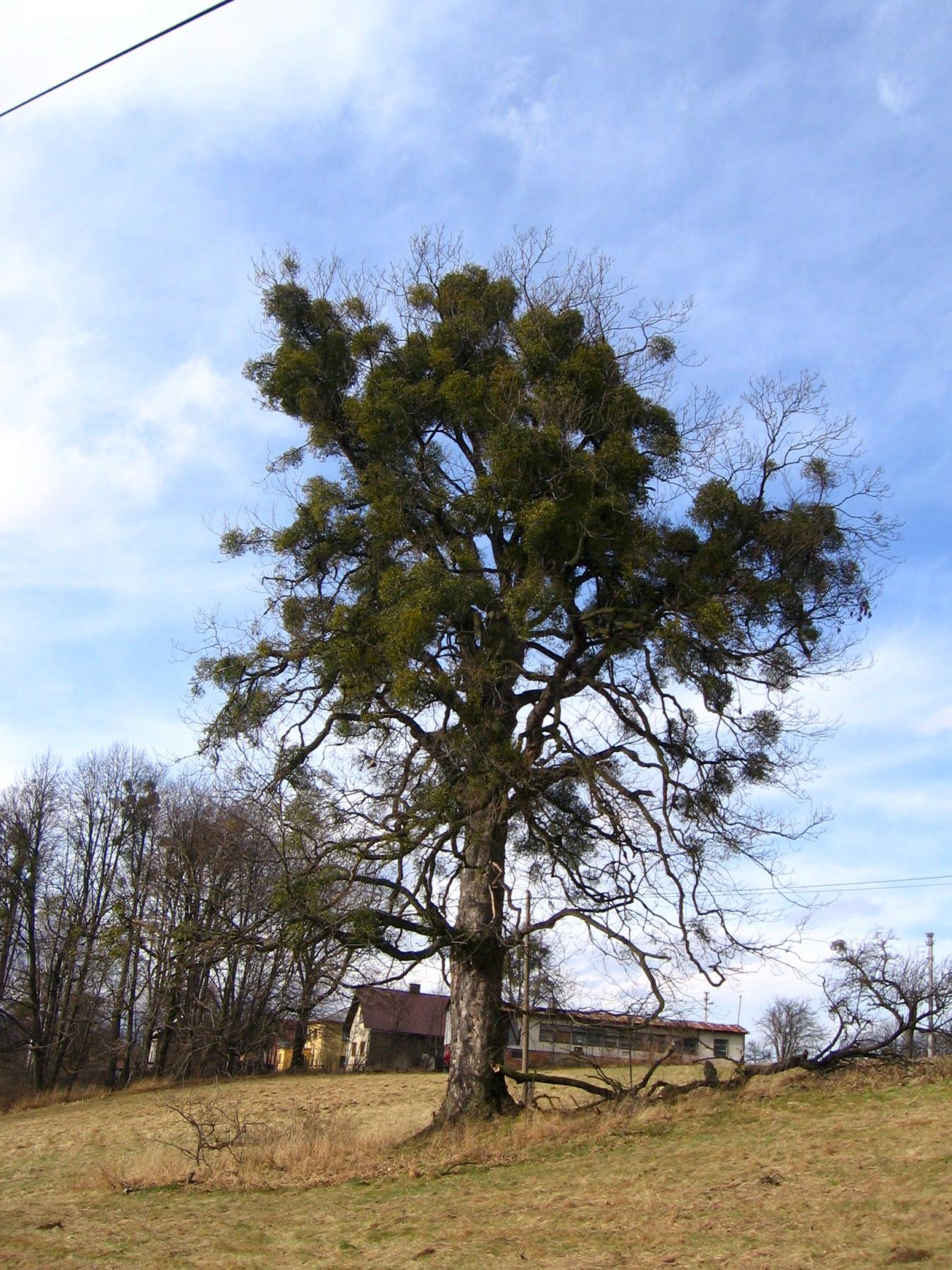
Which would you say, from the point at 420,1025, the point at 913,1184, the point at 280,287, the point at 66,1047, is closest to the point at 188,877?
the point at 280,287

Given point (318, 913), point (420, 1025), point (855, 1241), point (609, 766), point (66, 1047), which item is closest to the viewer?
point (855, 1241)

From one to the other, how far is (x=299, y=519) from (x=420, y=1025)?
3843cm

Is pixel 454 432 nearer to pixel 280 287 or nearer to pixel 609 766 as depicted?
pixel 280 287

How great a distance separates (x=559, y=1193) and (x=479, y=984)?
12.6 ft

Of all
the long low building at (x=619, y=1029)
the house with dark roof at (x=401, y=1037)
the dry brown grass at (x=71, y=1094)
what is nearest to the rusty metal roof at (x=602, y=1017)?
the long low building at (x=619, y=1029)

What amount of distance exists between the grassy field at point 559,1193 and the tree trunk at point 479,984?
0.52 m

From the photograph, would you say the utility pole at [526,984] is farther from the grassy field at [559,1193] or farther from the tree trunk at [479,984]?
the grassy field at [559,1193]

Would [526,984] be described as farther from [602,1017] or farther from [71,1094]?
[71,1094]

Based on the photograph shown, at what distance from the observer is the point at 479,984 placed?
38.9 ft

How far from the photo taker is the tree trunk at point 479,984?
11.5 m

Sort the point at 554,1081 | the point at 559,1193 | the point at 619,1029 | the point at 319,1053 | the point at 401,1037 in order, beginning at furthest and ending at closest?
the point at 401,1037, the point at 319,1053, the point at 554,1081, the point at 619,1029, the point at 559,1193

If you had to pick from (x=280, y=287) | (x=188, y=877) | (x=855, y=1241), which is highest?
(x=280, y=287)

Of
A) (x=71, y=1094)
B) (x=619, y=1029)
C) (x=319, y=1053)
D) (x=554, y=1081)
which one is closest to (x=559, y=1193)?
(x=619, y=1029)

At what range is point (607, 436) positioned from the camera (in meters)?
12.4
